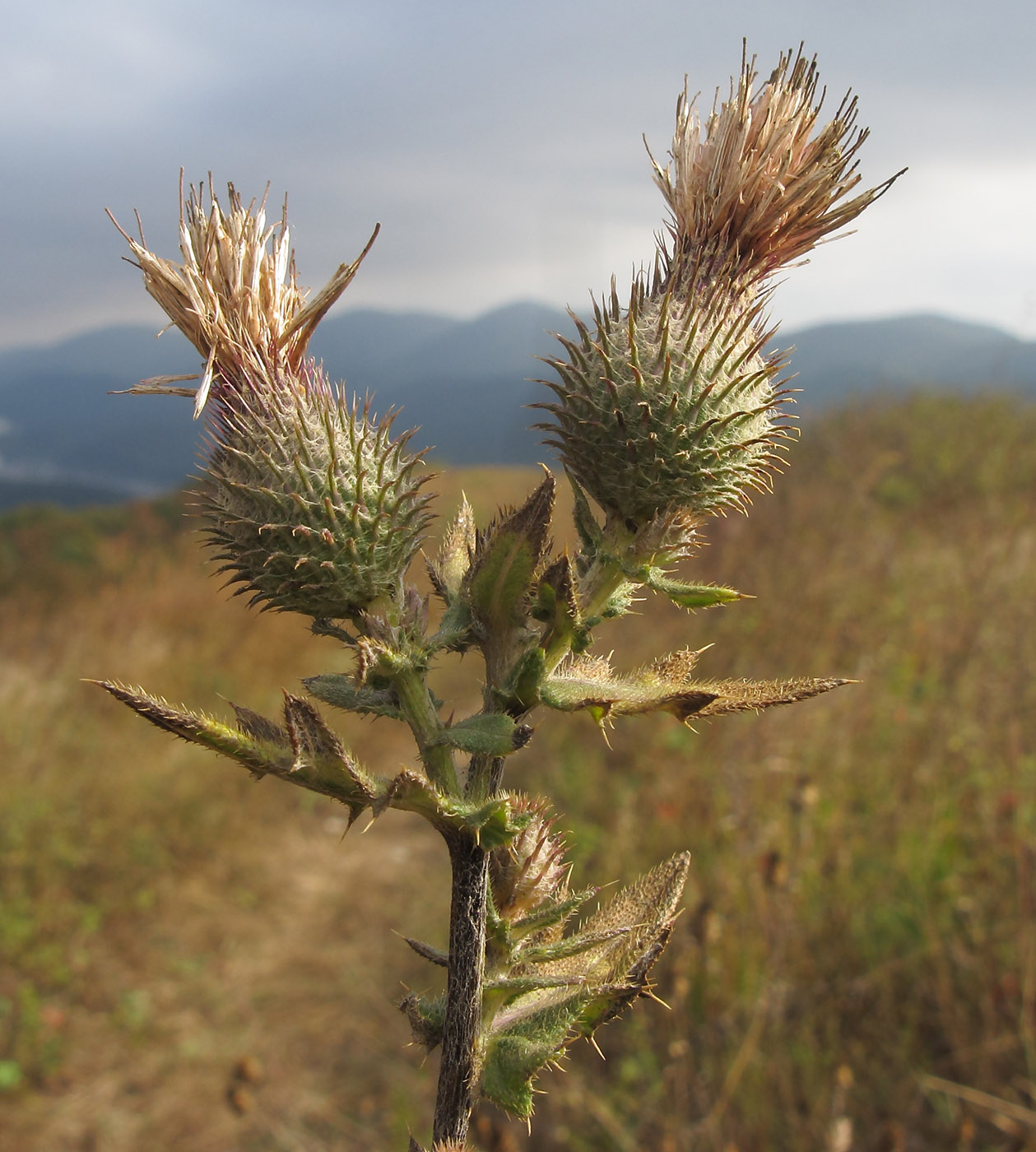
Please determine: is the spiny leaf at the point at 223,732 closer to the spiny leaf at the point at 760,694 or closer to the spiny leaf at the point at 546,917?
the spiny leaf at the point at 546,917

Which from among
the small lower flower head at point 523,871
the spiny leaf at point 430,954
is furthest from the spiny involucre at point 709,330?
the spiny leaf at point 430,954

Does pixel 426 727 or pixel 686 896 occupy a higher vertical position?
pixel 426 727

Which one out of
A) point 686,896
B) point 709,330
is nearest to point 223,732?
point 709,330

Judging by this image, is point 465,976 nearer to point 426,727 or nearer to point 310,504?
point 426,727

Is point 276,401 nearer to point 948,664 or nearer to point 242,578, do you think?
point 242,578

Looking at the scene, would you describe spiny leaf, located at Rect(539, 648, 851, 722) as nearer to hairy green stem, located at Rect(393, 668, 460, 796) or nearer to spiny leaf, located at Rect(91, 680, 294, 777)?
hairy green stem, located at Rect(393, 668, 460, 796)

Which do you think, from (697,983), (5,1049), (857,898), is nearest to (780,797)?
(857,898)
